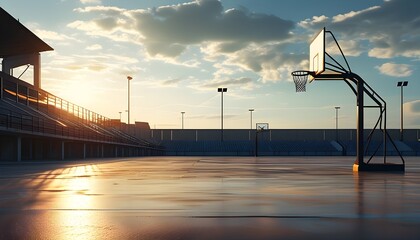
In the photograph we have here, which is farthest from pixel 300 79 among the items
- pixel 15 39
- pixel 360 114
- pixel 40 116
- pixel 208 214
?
pixel 15 39

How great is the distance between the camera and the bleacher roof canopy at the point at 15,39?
49.2 m

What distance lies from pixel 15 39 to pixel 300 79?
40.9 meters

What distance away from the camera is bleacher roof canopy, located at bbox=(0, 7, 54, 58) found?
49.2 m

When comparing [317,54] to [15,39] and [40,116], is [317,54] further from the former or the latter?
[15,39]

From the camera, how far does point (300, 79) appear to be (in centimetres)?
2539

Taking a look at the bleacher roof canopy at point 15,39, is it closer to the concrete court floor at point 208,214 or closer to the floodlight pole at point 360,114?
the floodlight pole at point 360,114

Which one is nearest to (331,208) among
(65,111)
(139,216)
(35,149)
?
(139,216)

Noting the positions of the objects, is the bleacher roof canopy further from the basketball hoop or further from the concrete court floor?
the concrete court floor

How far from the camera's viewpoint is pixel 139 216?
7586 millimetres

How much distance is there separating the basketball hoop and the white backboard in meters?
0.51

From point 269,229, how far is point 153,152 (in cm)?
8922

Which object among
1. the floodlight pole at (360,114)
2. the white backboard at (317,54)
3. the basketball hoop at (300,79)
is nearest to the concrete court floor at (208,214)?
the floodlight pole at (360,114)

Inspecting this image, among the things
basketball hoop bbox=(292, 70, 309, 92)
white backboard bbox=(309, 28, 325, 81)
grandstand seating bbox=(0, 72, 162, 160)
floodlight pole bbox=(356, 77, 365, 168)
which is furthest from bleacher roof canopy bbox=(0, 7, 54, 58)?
floodlight pole bbox=(356, 77, 365, 168)

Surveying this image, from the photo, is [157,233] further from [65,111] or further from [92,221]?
[65,111]
